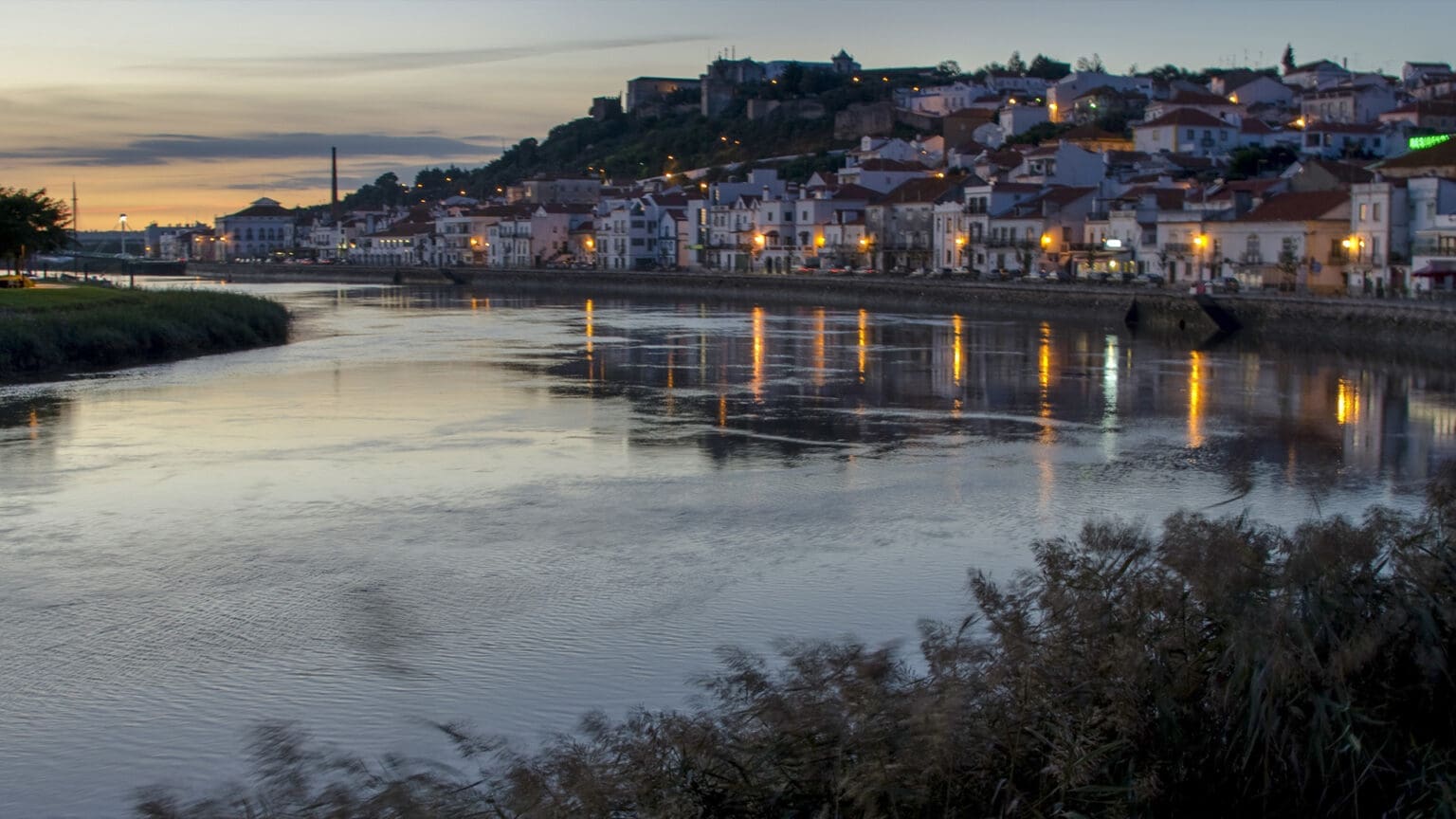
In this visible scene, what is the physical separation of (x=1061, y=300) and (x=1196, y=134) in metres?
20.1

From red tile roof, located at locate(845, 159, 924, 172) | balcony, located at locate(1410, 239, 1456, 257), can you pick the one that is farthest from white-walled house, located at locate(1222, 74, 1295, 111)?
balcony, located at locate(1410, 239, 1456, 257)

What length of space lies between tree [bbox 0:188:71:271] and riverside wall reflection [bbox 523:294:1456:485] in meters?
15.1

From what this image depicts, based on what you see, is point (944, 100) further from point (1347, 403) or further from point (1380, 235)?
point (1347, 403)

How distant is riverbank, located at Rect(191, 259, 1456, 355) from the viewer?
29.7m

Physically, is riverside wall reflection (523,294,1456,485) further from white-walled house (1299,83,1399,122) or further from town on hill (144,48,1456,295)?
white-walled house (1299,83,1399,122)

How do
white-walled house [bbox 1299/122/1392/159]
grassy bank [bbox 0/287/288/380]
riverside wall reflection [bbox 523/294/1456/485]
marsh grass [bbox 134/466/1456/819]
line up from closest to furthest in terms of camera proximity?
marsh grass [bbox 134/466/1456/819] → riverside wall reflection [bbox 523/294/1456/485] → grassy bank [bbox 0/287/288/380] → white-walled house [bbox 1299/122/1392/159]

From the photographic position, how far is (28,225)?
125ft

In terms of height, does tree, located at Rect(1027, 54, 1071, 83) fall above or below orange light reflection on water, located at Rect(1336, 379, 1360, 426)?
above

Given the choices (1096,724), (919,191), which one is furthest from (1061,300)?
(1096,724)

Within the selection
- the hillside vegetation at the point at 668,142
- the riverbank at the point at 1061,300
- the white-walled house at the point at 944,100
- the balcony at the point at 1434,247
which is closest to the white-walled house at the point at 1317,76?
the white-walled house at the point at 944,100

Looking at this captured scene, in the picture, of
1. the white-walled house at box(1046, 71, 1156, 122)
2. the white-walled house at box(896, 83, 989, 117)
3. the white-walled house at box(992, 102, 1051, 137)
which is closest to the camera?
the white-walled house at box(992, 102, 1051, 137)

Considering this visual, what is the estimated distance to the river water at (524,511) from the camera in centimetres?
773

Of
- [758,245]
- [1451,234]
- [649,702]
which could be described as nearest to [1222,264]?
[1451,234]

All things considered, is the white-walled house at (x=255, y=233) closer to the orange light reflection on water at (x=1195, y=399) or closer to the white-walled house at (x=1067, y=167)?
the white-walled house at (x=1067, y=167)
